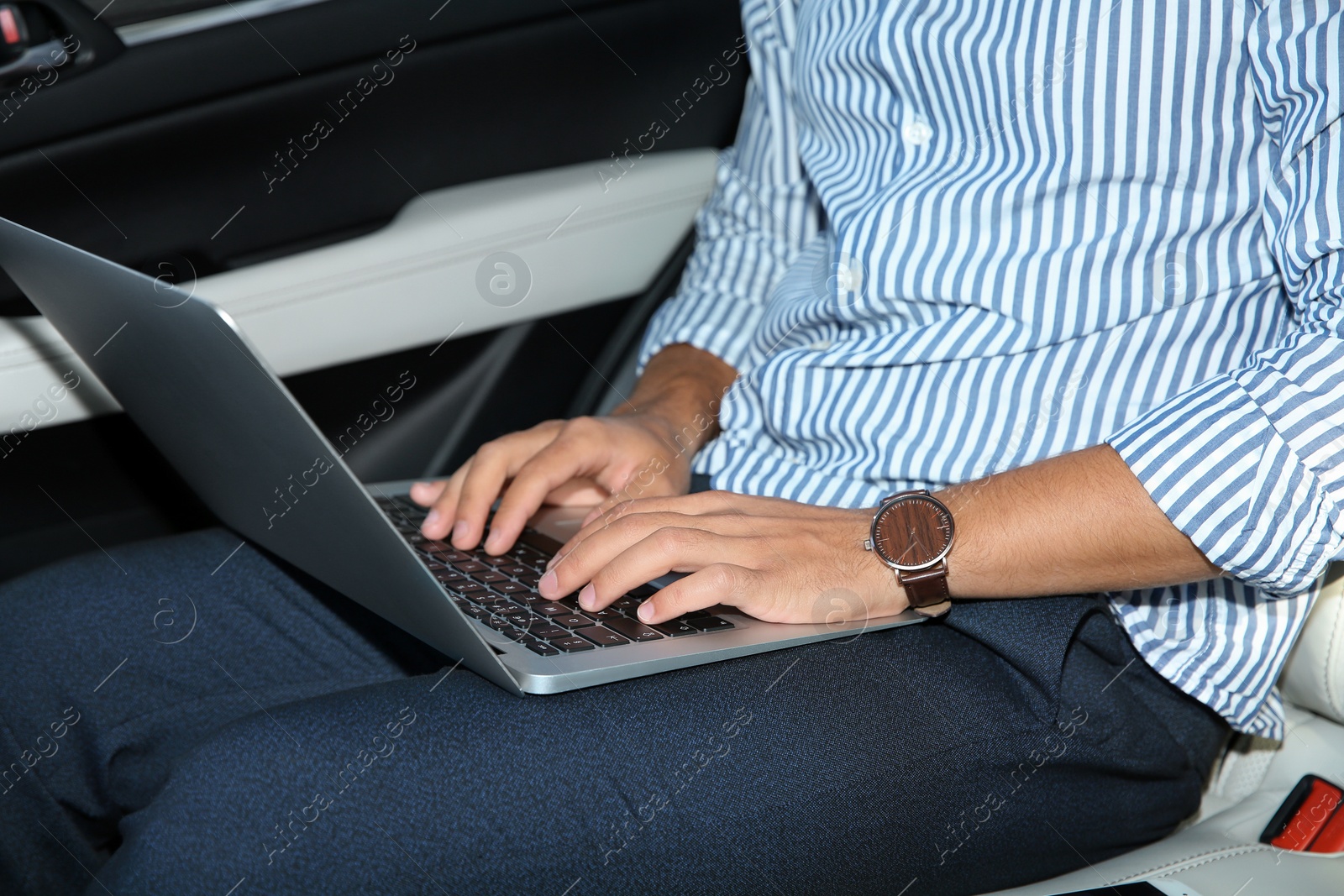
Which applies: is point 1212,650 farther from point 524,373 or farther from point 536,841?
point 524,373

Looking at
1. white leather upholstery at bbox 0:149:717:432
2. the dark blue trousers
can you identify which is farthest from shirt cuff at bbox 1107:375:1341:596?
white leather upholstery at bbox 0:149:717:432

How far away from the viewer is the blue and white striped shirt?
0.77 meters

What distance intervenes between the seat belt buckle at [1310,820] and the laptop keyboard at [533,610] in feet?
1.66

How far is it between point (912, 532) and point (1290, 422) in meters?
0.27

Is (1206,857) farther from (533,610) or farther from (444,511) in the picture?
(444,511)

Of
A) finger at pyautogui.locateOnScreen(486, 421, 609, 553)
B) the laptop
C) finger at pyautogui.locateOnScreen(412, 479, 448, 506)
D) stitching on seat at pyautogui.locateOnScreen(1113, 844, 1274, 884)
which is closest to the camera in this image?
the laptop

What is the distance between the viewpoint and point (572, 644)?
0.77m

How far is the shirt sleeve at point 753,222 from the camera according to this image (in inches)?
51.4

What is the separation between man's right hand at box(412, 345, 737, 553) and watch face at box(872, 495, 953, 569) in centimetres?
28

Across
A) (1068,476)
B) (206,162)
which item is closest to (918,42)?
(1068,476)

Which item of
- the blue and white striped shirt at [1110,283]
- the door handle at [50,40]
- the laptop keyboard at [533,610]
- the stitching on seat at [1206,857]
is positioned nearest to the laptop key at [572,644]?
the laptop keyboard at [533,610]

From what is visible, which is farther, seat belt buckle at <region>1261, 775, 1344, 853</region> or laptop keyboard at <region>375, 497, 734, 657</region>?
seat belt buckle at <region>1261, 775, 1344, 853</region>

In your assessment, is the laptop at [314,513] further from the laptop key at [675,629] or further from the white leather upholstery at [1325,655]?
the white leather upholstery at [1325,655]

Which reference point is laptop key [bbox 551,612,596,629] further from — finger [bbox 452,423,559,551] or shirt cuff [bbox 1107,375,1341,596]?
shirt cuff [bbox 1107,375,1341,596]
